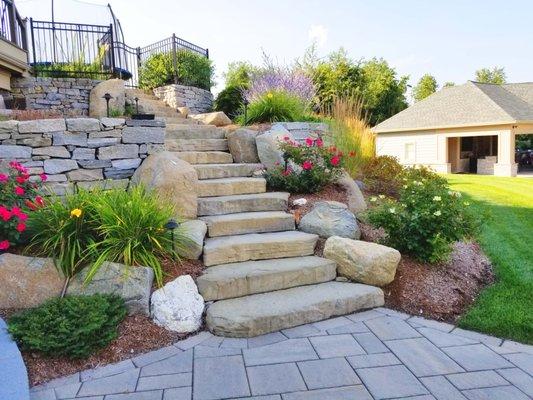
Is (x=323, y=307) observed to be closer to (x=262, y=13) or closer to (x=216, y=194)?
(x=216, y=194)

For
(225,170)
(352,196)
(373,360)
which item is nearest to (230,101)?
(225,170)

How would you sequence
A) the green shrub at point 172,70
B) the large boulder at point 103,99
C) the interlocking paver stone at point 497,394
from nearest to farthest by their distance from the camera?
the interlocking paver stone at point 497,394
the large boulder at point 103,99
the green shrub at point 172,70

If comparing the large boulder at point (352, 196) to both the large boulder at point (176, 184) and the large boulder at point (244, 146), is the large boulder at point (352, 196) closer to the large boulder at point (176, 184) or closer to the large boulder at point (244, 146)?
the large boulder at point (244, 146)

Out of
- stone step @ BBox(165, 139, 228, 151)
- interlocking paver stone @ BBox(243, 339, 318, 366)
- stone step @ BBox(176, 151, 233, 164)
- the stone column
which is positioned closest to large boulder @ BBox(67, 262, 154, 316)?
interlocking paver stone @ BBox(243, 339, 318, 366)

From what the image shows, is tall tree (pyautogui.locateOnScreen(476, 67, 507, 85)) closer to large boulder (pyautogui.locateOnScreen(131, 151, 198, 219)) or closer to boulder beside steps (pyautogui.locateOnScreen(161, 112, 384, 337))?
boulder beside steps (pyautogui.locateOnScreen(161, 112, 384, 337))

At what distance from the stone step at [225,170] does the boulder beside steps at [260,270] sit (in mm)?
141

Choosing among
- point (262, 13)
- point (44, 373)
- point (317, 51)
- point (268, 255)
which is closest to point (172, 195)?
point (268, 255)

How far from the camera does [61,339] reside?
2426mm

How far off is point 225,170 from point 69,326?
2909 mm

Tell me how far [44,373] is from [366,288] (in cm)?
228

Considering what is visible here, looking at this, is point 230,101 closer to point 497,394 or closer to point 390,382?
point 390,382

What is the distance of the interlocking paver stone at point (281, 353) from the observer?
245 cm

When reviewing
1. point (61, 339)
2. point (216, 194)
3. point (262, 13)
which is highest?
point (262, 13)

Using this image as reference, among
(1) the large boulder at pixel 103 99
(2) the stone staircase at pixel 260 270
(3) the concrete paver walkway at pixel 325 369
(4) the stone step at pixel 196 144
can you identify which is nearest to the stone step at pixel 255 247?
(2) the stone staircase at pixel 260 270
